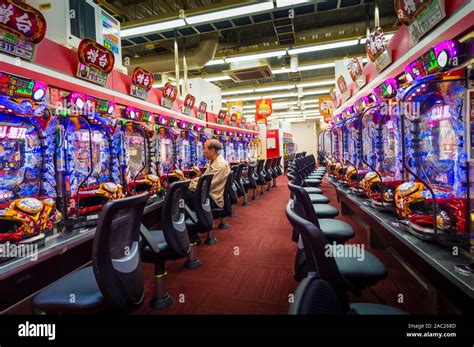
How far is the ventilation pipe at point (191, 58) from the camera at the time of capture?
22.0 ft

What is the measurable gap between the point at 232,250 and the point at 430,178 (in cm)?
218

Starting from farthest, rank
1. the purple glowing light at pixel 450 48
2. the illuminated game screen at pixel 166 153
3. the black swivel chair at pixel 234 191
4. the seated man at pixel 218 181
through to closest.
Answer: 1. the illuminated game screen at pixel 166 153
2. the black swivel chair at pixel 234 191
3. the seated man at pixel 218 181
4. the purple glowing light at pixel 450 48

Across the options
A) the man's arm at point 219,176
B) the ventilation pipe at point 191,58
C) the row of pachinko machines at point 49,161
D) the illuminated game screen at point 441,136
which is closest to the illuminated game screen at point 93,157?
the row of pachinko machines at point 49,161

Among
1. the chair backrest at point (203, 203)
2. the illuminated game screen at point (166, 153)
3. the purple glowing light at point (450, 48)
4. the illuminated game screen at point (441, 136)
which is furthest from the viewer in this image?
the illuminated game screen at point (166, 153)

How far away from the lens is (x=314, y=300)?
61 cm

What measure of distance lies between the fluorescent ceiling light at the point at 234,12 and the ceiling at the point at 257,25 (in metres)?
0.06

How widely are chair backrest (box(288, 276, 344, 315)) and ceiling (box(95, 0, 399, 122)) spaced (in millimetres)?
4363

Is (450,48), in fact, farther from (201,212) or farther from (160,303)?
(160,303)

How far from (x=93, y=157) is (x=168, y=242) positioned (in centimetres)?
219

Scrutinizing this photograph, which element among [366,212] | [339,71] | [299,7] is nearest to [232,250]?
[366,212]

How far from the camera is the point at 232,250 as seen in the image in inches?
132

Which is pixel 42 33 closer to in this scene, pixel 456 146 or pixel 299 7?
pixel 456 146

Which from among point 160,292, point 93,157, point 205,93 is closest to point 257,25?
point 205,93

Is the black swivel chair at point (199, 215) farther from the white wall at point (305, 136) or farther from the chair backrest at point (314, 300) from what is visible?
the white wall at point (305, 136)
